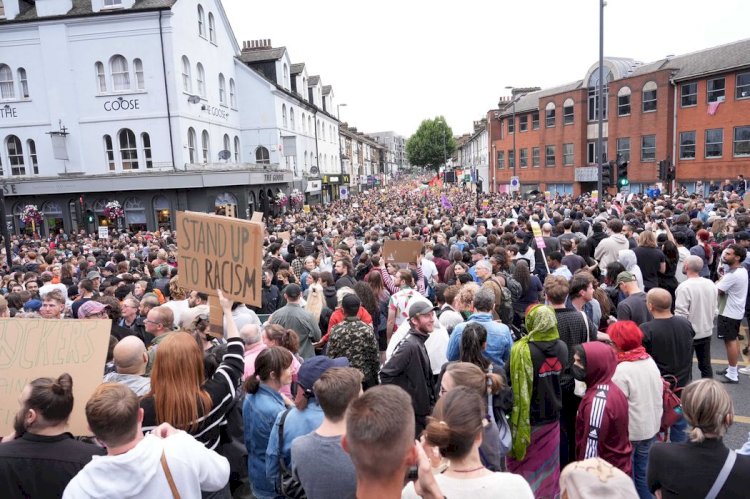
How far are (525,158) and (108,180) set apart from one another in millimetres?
35915

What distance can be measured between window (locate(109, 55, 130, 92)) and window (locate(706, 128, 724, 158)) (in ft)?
114

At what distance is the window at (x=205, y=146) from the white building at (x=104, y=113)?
64cm

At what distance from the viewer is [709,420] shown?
9.24 feet

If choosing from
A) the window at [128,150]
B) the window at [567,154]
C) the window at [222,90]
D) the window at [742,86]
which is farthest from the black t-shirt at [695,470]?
the window at [567,154]

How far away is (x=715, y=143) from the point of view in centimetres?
3188

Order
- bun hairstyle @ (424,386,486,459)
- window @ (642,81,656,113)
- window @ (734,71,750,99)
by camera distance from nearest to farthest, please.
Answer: bun hairstyle @ (424,386,486,459), window @ (734,71,750,99), window @ (642,81,656,113)

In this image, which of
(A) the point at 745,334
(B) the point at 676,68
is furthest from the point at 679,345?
(B) the point at 676,68

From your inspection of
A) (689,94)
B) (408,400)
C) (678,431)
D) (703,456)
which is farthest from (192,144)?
(689,94)

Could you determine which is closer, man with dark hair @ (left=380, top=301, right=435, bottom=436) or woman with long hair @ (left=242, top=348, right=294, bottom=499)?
woman with long hair @ (left=242, top=348, right=294, bottom=499)

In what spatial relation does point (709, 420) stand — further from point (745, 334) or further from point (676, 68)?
point (676, 68)

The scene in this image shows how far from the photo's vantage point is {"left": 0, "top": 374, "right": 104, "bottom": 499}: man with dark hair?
286 cm

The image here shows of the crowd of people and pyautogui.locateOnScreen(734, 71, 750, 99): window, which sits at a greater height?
pyautogui.locateOnScreen(734, 71, 750, 99): window

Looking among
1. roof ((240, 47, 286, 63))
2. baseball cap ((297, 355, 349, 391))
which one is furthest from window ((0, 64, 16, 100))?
baseball cap ((297, 355, 349, 391))

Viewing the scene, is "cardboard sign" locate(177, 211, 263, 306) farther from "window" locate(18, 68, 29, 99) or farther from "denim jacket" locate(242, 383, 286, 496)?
"window" locate(18, 68, 29, 99)
